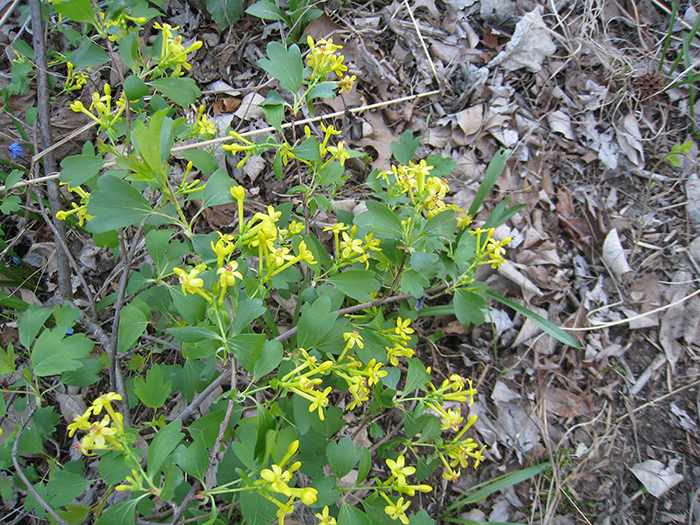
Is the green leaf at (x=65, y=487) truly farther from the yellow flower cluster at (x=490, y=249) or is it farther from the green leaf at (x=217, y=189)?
the yellow flower cluster at (x=490, y=249)

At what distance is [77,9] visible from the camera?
1.38 meters

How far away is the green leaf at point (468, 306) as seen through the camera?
160cm

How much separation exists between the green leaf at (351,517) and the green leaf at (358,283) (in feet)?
2.33

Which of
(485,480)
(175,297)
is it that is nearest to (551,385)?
(485,480)

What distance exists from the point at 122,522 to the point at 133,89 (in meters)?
1.38

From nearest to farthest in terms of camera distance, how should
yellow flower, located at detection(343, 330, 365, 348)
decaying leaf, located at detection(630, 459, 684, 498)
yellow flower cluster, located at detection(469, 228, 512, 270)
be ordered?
1. yellow flower, located at detection(343, 330, 365, 348)
2. yellow flower cluster, located at detection(469, 228, 512, 270)
3. decaying leaf, located at detection(630, 459, 684, 498)

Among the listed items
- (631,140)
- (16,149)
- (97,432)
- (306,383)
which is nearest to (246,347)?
(306,383)

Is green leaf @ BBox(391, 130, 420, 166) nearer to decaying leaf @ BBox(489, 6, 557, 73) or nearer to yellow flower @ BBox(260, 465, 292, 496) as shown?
decaying leaf @ BBox(489, 6, 557, 73)

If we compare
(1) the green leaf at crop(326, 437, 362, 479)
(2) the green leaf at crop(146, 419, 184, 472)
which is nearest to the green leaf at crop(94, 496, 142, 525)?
(2) the green leaf at crop(146, 419, 184, 472)

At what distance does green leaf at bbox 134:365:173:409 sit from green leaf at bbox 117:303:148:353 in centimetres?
13

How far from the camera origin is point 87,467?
192cm

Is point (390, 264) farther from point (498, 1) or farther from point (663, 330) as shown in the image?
point (498, 1)

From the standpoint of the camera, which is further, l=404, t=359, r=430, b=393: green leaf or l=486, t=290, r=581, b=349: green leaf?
l=486, t=290, r=581, b=349: green leaf

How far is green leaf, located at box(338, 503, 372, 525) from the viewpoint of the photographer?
1263 mm
